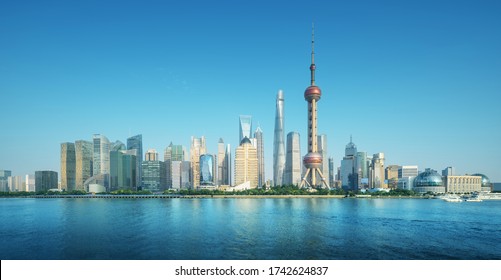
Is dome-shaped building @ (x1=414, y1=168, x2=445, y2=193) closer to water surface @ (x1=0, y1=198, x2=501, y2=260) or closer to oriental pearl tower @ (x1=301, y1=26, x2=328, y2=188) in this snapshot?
oriental pearl tower @ (x1=301, y1=26, x2=328, y2=188)

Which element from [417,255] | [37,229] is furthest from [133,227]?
[417,255]

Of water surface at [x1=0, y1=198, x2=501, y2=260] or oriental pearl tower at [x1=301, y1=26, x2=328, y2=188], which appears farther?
oriental pearl tower at [x1=301, y1=26, x2=328, y2=188]

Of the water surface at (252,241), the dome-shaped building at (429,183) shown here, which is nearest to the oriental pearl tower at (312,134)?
the dome-shaped building at (429,183)

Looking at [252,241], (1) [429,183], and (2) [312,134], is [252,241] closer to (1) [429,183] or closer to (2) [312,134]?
(2) [312,134]

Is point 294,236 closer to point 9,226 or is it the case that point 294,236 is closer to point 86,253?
point 86,253

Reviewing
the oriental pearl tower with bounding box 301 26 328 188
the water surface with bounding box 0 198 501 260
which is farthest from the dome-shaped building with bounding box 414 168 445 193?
the water surface with bounding box 0 198 501 260

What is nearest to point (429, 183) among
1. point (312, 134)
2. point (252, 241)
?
point (312, 134)

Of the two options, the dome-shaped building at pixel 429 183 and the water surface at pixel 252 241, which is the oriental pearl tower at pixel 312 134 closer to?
the dome-shaped building at pixel 429 183
